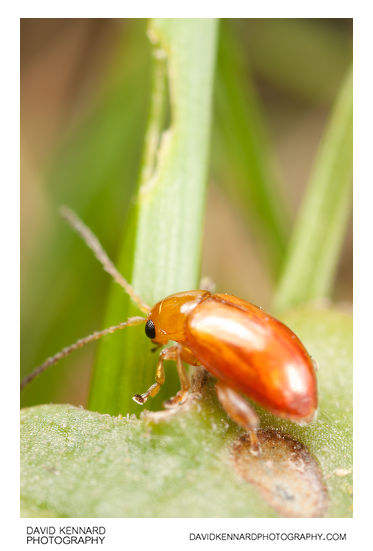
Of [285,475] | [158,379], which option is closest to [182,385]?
[158,379]

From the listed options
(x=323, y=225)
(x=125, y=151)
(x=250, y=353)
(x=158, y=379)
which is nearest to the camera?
(x=250, y=353)

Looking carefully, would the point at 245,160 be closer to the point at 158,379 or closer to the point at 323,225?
the point at 323,225

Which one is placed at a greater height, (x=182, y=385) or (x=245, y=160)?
(x=245, y=160)

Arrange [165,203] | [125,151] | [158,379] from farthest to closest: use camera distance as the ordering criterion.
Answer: [125,151] → [165,203] → [158,379]
